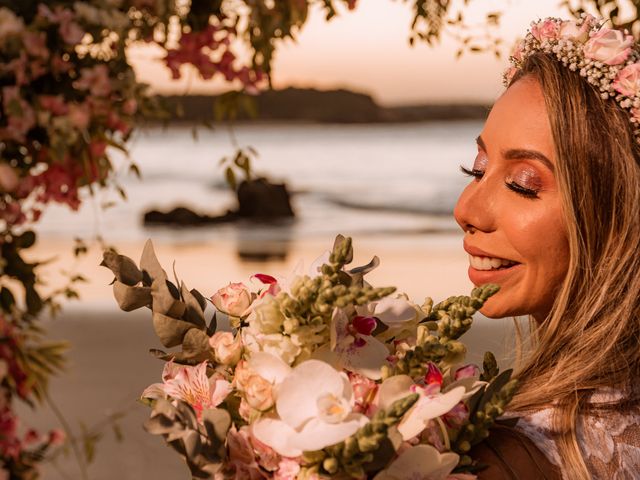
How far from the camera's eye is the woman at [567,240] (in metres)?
1.69

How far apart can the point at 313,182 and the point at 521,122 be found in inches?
790

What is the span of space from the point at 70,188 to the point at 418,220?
14.7 meters

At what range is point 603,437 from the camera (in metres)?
1.62

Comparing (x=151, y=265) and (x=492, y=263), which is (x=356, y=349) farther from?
(x=492, y=263)

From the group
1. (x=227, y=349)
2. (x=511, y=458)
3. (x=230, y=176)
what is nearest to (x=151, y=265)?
(x=227, y=349)

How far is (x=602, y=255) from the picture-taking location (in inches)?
68.6

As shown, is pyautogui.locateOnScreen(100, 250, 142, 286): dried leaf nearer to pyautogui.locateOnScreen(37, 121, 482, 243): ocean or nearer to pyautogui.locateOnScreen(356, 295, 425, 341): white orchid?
pyautogui.locateOnScreen(356, 295, 425, 341): white orchid

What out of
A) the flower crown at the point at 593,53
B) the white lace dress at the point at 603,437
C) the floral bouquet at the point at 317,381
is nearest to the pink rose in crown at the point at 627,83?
the flower crown at the point at 593,53

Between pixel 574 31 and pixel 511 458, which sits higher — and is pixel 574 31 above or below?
above

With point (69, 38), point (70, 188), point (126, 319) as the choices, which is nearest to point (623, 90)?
point (69, 38)

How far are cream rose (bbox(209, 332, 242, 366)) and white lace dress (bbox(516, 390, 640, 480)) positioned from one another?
44 centimetres

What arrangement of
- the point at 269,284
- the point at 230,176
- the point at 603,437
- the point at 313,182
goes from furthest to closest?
the point at 313,182 < the point at 230,176 < the point at 603,437 < the point at 269,284

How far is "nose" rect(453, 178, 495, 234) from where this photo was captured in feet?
5.76

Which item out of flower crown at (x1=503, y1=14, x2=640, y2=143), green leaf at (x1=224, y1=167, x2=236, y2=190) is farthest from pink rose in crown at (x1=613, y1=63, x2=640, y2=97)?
green leaf at (x1=224, y1=167, x2=236, y2=190)
